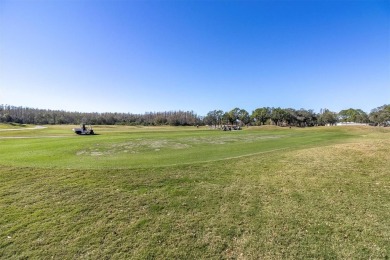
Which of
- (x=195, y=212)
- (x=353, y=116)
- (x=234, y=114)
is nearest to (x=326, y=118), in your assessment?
(x=353, y=116)

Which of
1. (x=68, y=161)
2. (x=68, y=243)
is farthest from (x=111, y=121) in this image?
(x=68, y=243)

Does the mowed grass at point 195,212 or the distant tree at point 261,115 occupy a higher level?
the distant tree at point 261,115

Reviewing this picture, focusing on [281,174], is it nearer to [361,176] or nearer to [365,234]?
[361,176]

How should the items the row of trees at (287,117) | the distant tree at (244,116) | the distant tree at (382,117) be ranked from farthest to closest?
the distant tree at (244,116) → the row of trees at (287,117) → the distant tree at (382,117)

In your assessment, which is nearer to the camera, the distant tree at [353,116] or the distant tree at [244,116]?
the distant tree at [353,116]

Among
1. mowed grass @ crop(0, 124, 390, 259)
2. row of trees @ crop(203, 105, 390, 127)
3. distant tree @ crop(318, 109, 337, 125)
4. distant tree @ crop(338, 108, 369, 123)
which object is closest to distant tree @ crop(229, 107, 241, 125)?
row of trees @ crop(203, 105, 390, 127)

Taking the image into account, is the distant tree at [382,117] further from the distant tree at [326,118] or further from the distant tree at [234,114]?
the distant tree at [234,114]

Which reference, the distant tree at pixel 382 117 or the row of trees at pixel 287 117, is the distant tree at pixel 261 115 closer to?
the row of trees at pixel 287 117

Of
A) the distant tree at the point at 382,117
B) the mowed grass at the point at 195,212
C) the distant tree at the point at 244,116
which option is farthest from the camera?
the distant tree at the point at 244,116

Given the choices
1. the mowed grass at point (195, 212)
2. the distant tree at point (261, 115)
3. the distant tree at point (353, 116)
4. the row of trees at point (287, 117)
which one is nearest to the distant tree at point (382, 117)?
the row of trees at point (287, 117)

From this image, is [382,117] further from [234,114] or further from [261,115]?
[234,114]

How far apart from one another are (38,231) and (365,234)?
8.33 metres

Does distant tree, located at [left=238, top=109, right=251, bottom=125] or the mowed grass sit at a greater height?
distant tree, located at [left=238, top=109, right=251, bottom=125]

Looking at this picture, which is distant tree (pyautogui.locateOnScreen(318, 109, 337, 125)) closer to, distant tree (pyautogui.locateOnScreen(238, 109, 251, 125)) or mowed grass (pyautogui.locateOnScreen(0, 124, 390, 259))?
distant tree (pyautogui.locateOnScreen(238, 109, 251, 125))
